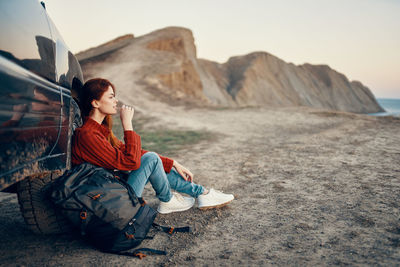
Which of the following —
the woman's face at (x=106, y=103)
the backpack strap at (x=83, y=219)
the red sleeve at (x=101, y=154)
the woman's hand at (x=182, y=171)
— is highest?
the woman's face at (x=106, y=103)

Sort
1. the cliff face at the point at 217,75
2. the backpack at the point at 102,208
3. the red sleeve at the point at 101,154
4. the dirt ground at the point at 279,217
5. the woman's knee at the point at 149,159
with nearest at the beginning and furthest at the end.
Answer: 1. the backpack at the point at 102,208
2. the dirt ground at the point at 279,217
3. the red sleeve at the point at 101,154
4. the woman's knee at the point at 149,159
5. the cliff face at the point at 217,75

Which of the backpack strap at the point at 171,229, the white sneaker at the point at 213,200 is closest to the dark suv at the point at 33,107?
the backpack strap at the point at 171,229

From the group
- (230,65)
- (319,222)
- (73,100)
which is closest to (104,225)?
(73,100)

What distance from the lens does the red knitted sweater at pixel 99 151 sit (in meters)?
2.34

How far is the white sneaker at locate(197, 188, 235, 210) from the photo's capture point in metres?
3.09

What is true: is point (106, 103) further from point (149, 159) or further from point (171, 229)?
point (171, 229)

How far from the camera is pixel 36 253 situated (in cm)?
225

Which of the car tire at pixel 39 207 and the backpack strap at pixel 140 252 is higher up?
the car tire at pixel 39 207

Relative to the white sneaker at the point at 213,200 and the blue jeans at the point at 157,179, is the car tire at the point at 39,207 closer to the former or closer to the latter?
the blue jeans at the point at 157,179

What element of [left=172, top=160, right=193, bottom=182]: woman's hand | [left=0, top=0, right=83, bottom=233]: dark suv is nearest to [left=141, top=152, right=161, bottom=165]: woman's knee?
[left=172, top=160, right=193, bottom=182]: woman's hand

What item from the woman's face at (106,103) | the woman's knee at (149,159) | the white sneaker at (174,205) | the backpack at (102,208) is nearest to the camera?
the backpack at (102,208)

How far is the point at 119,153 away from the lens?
2410mm

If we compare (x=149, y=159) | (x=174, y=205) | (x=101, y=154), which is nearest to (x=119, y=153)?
(x=101, y=154)

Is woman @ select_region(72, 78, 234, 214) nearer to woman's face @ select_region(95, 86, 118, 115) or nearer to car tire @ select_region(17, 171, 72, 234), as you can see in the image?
woman's face @ select_region(95, 86, 118, 115)
